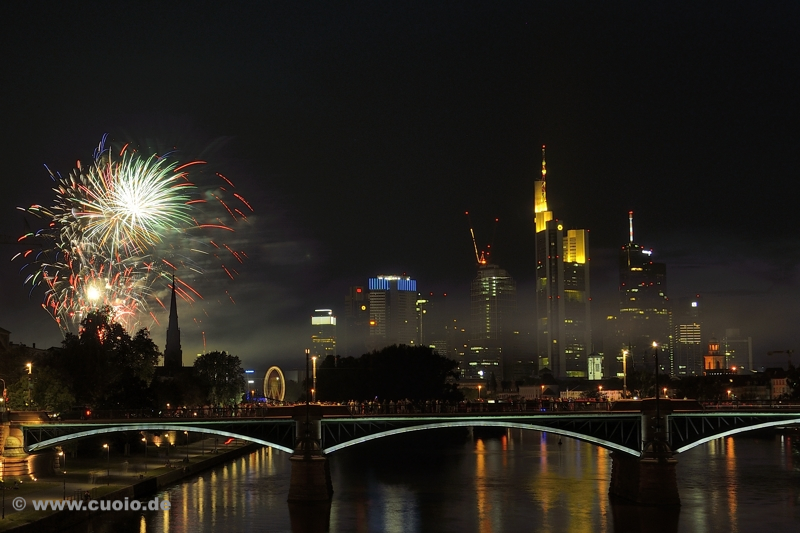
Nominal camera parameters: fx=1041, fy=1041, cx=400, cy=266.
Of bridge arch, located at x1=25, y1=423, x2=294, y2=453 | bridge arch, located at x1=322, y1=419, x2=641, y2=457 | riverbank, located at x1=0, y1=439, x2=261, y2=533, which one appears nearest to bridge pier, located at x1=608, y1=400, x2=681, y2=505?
bridge arch, located at x1=322, y1=419, x2=641, y2=457

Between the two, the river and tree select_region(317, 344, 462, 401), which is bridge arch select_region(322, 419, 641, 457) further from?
tree select_region(317, 344, 462, 401)

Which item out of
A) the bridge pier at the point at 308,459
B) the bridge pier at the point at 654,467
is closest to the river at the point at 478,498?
the bridge pier at the point at 654,467

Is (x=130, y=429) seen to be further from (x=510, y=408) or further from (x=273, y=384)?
(x=273, y=384)

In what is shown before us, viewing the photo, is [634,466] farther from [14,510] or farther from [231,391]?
[231,391]

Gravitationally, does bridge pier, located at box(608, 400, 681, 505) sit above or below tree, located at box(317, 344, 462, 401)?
below

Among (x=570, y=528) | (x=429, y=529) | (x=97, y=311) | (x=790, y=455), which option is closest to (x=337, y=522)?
(x=429, y=529)

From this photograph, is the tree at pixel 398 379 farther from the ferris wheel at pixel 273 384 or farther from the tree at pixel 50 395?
the tree at pixel 50 395
